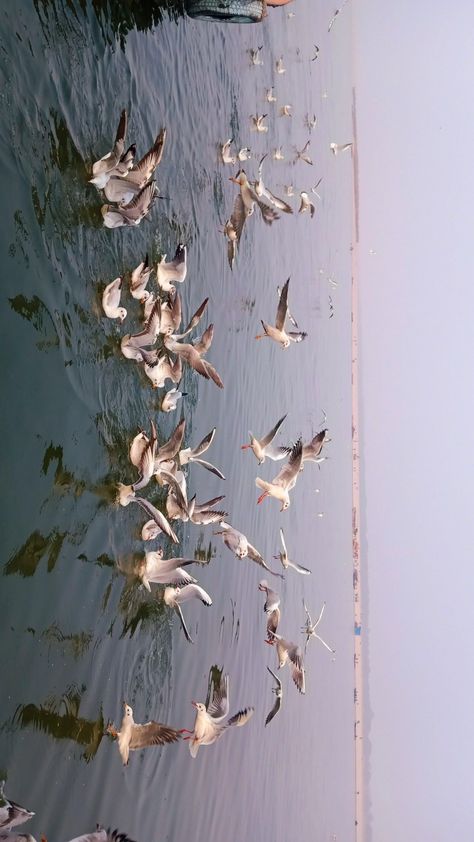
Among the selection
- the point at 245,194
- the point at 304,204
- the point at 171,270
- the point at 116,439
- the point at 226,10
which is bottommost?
the point at 116,439

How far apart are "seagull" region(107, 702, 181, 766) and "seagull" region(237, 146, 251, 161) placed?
237 centimetres

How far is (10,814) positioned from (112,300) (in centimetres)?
112

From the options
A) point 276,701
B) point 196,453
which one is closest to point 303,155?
point 196,453

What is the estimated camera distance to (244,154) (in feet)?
11.5

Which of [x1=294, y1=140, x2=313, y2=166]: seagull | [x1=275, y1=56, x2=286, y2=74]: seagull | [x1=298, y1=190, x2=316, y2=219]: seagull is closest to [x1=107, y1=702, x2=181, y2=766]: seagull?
[x1=298, y1=190, x2=316, y2=219]: seagull

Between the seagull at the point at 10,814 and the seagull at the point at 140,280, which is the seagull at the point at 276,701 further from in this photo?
the seagull at the point at 10,814

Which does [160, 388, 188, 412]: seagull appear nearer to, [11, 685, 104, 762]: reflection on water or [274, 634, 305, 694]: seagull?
[11, 685, 104, 762]: reflection on water

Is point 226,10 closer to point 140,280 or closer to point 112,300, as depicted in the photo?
point 140,280

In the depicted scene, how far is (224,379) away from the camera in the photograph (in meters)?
3.22

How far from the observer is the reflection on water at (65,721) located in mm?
1501

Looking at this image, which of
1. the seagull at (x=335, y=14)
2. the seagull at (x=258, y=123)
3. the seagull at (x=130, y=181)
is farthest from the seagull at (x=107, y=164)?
the seagull at (x=335, y=14)

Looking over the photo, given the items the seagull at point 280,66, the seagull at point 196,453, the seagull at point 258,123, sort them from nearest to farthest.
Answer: the seagull at point 196,453
the seagull at point 258,123
the seagull at point 280,66

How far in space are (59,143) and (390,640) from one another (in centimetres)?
578

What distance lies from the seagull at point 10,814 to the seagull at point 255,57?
11.6 ft
